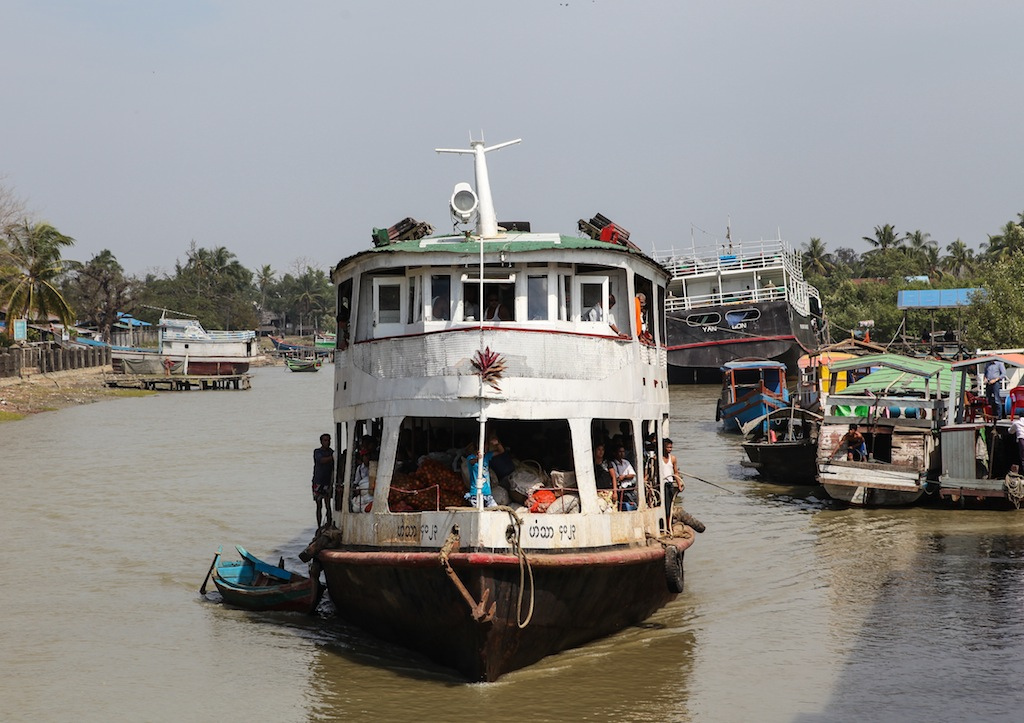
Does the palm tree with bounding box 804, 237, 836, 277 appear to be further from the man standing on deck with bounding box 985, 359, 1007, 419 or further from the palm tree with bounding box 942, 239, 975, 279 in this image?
the man standing on deck with bounding box 985, 359, 1007, 419

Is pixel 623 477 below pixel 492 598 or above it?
above

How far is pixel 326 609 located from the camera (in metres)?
14.0

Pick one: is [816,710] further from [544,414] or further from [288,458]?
[288,458]

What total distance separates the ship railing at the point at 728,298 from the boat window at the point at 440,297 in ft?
125

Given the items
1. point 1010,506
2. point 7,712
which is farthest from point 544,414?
point 1010,506

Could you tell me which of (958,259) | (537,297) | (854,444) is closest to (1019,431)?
(854,444)

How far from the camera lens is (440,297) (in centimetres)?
1179

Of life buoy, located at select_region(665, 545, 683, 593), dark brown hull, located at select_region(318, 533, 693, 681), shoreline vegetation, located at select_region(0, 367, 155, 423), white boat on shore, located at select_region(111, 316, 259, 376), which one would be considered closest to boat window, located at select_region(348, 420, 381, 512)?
dark brown hull, located at select_region(318, 533, 693, 681)

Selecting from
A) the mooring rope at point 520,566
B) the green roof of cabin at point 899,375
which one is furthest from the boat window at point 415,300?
the green roof of cabin at point 899,375

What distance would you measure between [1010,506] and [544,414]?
1260 cm

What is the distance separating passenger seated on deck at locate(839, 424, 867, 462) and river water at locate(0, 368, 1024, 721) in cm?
110

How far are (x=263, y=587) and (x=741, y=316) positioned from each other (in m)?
→ 37.9

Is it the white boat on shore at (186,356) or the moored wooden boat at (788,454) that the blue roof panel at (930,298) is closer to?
the moored wooden boat at (788,454)

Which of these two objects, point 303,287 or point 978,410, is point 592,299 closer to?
point 978,410
